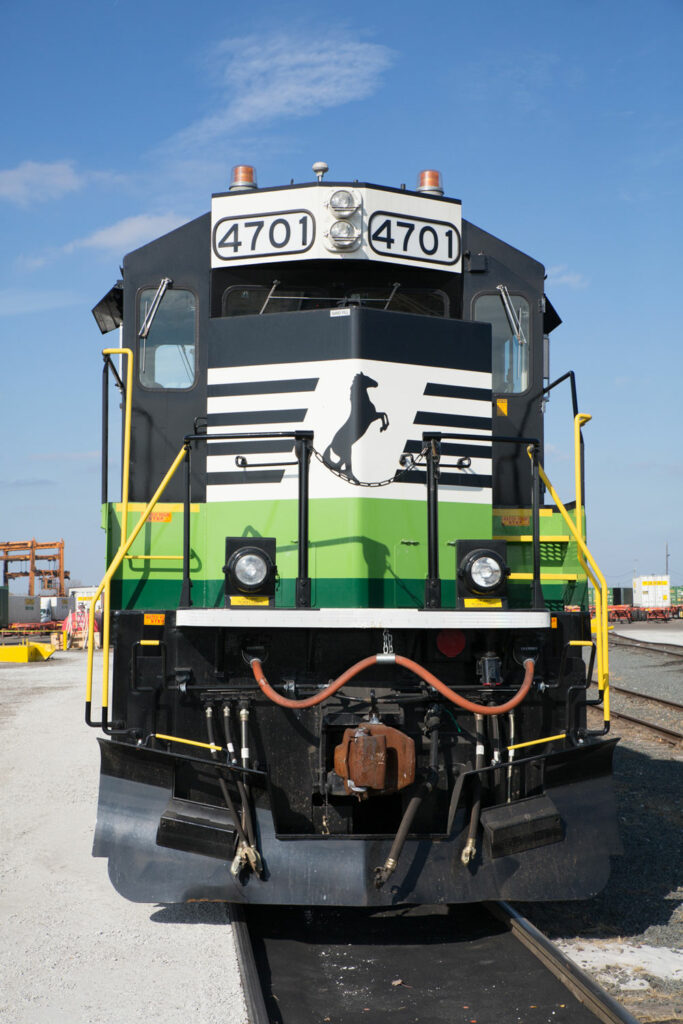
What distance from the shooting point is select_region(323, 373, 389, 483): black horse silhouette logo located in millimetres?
5062

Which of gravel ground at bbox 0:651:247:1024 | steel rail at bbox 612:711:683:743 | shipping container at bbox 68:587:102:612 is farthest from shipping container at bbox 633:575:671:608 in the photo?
gravel ground at bbox 0:651:247:1024

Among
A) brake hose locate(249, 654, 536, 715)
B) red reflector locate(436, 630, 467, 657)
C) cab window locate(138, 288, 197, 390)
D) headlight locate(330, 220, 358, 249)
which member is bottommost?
brake hose locate(249, 654, 536, 715)

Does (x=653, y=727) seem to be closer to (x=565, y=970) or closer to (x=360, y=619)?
(x=565, y=970)

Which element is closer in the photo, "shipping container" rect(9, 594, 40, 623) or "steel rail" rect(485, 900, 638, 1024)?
"steel rail" rect(485, 900, 638, 1024)

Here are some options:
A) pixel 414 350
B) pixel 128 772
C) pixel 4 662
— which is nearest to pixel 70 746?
pixel 128 772

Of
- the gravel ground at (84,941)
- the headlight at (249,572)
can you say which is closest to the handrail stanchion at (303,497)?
the headlight at (249,572)

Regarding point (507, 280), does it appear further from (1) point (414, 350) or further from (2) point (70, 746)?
(2) point (70, 746)

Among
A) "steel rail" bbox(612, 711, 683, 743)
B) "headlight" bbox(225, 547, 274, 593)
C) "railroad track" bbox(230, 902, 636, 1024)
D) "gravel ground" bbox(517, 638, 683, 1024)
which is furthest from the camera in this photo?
"steel rail" bbox(612, 711, 683, 743)

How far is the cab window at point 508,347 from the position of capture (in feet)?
19.5

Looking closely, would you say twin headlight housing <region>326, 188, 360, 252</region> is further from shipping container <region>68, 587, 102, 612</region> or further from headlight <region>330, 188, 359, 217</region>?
shipping container <region>68, 587, 102, 612</region>

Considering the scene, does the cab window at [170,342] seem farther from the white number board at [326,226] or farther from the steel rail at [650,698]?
the steel rail at [650,698]

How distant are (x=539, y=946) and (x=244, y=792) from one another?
1516 mm

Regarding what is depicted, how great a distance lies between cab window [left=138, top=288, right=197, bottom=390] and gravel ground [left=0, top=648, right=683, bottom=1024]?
2.96 metres

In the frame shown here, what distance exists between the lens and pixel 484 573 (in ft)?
15.5
